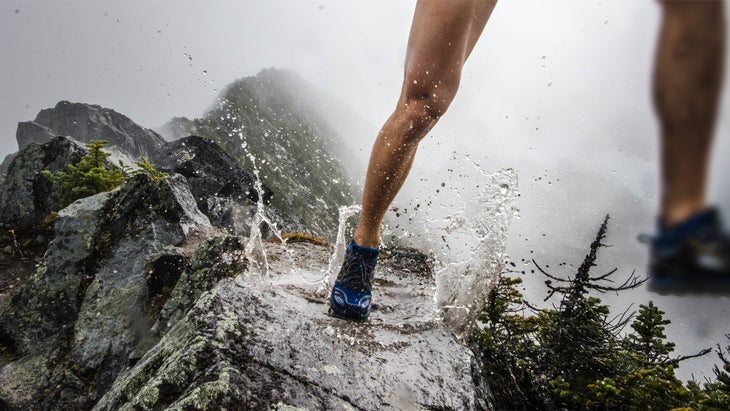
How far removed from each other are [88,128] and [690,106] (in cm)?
9394

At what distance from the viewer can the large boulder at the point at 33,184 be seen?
30.9ft

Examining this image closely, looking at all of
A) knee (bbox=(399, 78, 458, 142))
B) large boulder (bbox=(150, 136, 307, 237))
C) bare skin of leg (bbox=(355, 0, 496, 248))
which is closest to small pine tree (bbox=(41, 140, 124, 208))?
large boulder (bbox=(150, 136, 307, 237))

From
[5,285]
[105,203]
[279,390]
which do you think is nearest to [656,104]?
[279,390]

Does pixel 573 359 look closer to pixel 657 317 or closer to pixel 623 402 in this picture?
pixel 623 402

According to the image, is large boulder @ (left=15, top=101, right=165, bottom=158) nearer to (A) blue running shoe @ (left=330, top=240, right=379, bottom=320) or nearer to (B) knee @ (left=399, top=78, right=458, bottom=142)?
(A) blue running shoe @ (left=330, top=240, right=379, bottom=320)

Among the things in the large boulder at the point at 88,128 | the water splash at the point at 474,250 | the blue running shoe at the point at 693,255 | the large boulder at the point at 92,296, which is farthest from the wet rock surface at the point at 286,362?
the large boulder at the point at 88,128

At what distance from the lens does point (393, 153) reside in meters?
2.31

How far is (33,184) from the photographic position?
10.1 metres

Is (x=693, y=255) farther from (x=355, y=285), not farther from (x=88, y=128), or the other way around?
(x=88, y=128)

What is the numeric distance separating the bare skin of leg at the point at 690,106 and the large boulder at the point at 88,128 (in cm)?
7857

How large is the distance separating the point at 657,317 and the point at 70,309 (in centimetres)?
1046

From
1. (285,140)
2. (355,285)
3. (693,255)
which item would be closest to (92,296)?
(355,285)

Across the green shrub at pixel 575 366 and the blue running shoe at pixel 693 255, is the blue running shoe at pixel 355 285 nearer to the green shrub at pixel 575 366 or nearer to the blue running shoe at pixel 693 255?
the green shrub at pixel 575 366

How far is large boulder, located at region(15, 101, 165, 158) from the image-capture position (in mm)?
70000
